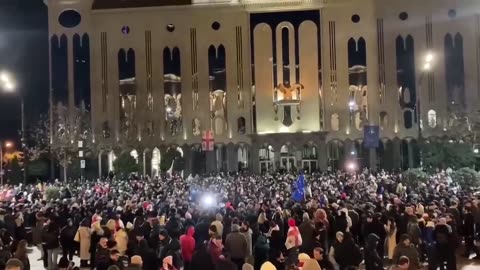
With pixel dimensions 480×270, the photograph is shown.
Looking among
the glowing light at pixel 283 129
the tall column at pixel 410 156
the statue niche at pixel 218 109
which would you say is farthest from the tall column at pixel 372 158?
the statue niche at pixel 218 109

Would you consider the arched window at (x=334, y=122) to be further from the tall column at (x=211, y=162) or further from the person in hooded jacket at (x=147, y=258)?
the person in hooded jacket at (x=147, y=258)

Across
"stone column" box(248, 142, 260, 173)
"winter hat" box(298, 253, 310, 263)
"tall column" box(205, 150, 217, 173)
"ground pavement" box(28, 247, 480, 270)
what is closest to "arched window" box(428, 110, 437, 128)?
"stone column" box(248, 142, 260, 173)

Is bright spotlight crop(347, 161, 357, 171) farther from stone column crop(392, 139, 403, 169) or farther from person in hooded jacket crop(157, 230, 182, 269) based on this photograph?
person in hooded jacket crop(157, 230, 182, 269)

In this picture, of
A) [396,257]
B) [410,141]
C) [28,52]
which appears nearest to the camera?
[396,257]

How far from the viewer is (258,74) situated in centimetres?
5288

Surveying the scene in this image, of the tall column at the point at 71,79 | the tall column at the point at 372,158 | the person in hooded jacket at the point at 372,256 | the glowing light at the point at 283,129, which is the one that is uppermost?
the tall column at the point at 71,79

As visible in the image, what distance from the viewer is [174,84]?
5366 cm

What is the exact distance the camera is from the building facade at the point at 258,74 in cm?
5144

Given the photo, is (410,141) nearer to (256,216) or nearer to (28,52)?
(28,52)

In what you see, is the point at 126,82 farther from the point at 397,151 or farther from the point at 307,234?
the point at 307,234

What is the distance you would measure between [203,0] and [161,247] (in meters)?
43.4

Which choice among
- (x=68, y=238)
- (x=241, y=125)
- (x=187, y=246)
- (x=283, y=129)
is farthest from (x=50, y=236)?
(x=241, y=125)

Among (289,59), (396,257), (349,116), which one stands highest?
(289,59)

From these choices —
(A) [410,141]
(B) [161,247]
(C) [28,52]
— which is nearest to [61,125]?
(C) [28,52]
